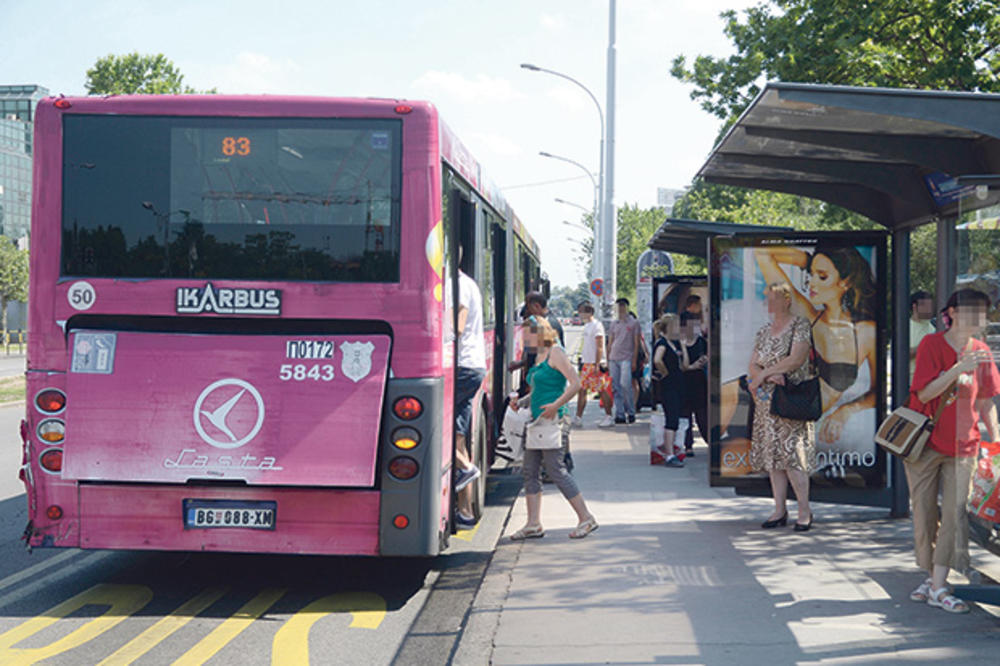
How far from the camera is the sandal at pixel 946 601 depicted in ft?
19.6

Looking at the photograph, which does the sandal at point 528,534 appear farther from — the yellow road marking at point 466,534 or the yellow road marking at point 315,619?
the yellow road marking at point 315,619

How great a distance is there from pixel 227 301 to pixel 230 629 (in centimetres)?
185

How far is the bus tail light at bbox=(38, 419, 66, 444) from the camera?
21.0ft

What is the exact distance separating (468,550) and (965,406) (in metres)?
3.91

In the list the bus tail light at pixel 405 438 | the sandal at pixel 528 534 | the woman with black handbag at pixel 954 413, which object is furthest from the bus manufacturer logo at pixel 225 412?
the woman with black handbag at pixel 954 413

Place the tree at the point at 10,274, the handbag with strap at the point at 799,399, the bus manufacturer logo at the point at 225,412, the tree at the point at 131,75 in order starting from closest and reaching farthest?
the bus manufacturer logo at the point at 225,412
the handbag with strap at the point at 799,399
the tree at the point at 131,75
the tree at the point at 10,274

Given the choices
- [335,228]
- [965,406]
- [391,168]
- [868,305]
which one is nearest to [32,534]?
[335,228]

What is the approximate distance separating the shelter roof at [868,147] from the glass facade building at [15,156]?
9274 cm

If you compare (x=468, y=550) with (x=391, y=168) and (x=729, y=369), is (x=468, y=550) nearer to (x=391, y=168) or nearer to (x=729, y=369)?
(x=729, y=369)

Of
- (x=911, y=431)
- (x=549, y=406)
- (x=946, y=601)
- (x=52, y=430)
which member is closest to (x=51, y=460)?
(x=52, y=430)

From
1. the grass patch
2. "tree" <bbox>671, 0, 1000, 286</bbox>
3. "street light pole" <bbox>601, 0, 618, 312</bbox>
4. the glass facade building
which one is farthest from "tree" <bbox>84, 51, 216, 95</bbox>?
the glass facade building

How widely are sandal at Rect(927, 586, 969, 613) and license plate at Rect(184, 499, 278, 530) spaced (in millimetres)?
3694

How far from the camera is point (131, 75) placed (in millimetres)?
44750

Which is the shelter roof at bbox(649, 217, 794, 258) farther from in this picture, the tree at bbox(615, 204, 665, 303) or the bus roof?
the tree at bbox(615, 204, 665, 303)
